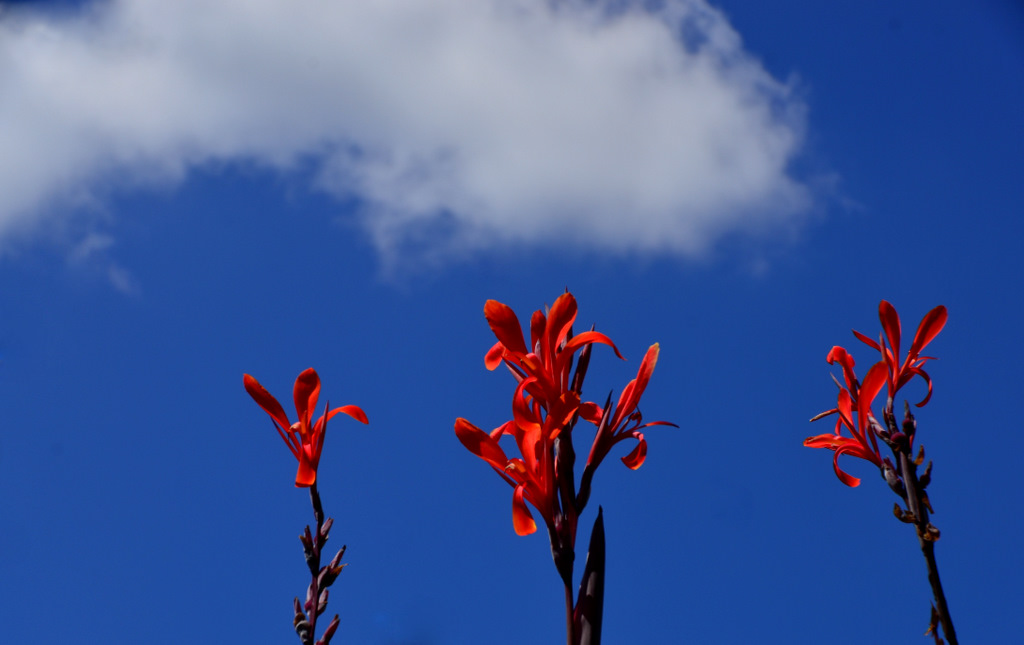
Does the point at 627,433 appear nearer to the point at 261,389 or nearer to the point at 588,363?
the point at 588,363

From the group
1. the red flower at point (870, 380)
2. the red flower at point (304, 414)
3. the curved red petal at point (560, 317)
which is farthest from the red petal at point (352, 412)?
the red flower at point (870, 380)

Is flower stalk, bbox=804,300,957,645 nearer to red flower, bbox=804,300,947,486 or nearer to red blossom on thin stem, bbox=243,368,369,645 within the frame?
red flower, bbox=804,300,947,486

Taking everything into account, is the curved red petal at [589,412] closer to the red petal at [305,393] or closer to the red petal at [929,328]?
the red petal at [305,393]

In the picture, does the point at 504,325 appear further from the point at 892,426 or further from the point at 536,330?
the point at 892,426

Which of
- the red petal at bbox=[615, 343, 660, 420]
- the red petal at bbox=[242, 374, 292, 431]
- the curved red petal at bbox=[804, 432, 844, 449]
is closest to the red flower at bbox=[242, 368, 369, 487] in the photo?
the red petal at bbox=[242, 374, 292, 431]

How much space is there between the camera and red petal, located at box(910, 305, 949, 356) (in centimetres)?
170

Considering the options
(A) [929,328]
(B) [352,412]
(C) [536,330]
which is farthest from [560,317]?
(A) [929,328]

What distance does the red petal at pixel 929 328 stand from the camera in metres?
1.70

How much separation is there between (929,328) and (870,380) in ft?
0.73

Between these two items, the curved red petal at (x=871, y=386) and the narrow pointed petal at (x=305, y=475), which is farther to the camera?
the curved red petal at (x=871, y=386)

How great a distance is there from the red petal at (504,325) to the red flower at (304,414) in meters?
0.33

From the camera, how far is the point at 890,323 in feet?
5.65

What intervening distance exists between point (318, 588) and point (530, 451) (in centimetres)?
47

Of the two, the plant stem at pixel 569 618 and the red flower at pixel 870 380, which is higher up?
the red flower at pixel 870 380
